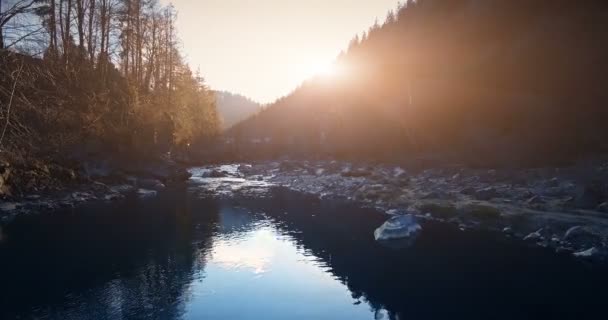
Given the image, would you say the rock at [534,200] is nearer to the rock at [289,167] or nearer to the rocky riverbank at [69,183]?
the rocky riverbank at [69,183]

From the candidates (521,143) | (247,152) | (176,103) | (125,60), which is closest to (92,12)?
(125,60)

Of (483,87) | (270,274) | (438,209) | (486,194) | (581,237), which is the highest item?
(483,87)

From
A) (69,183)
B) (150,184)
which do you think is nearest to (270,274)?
(69,183)

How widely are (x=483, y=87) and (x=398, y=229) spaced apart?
1293 inches

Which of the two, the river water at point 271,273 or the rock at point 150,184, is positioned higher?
the rock at point 150,184

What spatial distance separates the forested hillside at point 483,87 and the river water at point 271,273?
2282cm

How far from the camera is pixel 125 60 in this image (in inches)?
1559

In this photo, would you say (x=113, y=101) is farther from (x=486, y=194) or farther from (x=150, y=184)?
(x=486, y=194)

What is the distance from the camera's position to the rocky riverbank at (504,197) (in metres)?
19.2

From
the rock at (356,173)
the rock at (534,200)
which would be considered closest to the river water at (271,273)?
the rock at (534,200)

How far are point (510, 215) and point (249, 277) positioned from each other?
48.7ft

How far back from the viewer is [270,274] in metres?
15.5

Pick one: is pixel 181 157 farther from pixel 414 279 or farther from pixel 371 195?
pixel 414 279

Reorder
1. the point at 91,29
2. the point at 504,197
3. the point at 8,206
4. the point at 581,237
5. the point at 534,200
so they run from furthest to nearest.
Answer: the point at 91,29 < the point at 504,197 < the point at 534,200 < the point at 8,206 < the point at 581,237
